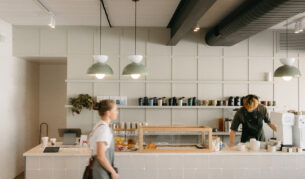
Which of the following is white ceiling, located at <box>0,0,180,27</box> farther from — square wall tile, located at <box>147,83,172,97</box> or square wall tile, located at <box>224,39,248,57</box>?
square wall tile, located at <box>224,39,248,57</box>

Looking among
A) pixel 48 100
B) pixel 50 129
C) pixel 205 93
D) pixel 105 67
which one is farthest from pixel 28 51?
pixel 205 93

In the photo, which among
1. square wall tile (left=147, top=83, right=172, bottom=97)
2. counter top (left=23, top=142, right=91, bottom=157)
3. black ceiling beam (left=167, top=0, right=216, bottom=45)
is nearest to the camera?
black ceiling beam (left=167, top=0, right=216, bottom=45)

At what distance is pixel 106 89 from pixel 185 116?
2.00 metres

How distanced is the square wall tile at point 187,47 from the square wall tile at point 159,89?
0.81 meters

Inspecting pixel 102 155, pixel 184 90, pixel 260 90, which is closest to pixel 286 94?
pixel 260 90

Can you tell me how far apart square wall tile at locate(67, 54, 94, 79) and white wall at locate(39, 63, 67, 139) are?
1.74 meters

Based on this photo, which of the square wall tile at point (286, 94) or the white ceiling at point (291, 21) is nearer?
the white ceiling at point (291, 21)

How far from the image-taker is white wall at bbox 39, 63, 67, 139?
800 cm

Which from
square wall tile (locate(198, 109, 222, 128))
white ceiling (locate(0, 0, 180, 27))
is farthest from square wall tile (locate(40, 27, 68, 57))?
square wall tile (locate(198, 109, 222, 128))

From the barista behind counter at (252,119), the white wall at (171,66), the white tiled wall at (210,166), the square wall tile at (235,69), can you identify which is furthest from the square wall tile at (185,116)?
the white tiled wall at (210,166)

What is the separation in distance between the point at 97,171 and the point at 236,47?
196 inches

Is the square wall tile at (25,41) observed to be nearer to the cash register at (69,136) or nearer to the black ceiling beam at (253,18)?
the cash register at (69,136)

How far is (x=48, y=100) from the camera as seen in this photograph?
8.00 metres

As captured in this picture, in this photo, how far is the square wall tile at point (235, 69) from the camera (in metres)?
6.65
